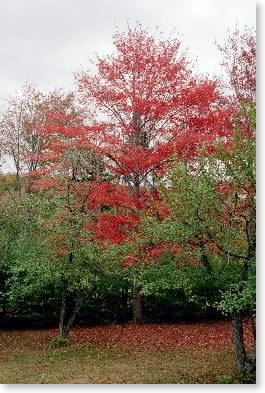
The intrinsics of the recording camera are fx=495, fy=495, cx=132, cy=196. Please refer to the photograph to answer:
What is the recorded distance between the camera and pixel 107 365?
25.2 ft

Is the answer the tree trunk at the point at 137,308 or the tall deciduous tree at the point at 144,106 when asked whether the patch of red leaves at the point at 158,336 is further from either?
the tall deciduous tree at the point at 144,106

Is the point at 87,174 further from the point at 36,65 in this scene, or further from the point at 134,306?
the point at 134,306

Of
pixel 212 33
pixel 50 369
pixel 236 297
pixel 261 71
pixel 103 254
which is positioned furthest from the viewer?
pixel 103 254

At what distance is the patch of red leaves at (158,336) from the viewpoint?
9336 millimetres

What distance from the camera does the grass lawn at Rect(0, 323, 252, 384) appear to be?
654 centimetres

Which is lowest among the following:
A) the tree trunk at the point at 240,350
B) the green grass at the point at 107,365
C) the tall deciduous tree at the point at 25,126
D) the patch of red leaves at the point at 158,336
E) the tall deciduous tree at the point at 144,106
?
the green grass at the point at 107,365

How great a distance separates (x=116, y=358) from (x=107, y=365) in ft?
2.36

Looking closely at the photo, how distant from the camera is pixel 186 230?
588cm

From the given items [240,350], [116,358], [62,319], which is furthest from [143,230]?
[62,319]

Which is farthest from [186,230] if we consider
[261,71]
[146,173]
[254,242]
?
[146,173]

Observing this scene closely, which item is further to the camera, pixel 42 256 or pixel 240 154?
pixel 42 256

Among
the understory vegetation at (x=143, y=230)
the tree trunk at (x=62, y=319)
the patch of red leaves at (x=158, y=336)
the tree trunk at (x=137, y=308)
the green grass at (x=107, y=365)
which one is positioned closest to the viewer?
the understory vegetation at (x=143, y=230)

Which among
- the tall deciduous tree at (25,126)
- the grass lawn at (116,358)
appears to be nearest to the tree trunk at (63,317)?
the grass lawn at (116,358)

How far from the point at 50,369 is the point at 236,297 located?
3314mm
